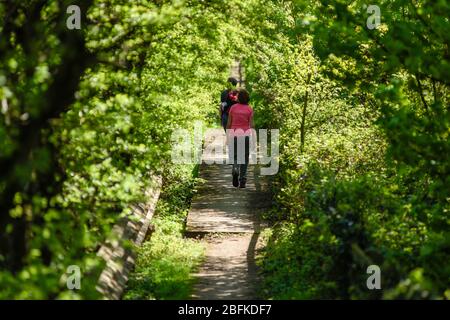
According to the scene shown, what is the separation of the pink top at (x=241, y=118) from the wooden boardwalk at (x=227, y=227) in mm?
1624

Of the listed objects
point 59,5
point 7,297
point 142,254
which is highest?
point 59,5

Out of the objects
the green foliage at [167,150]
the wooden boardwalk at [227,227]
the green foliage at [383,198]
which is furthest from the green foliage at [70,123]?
the green foliage at [383,198]

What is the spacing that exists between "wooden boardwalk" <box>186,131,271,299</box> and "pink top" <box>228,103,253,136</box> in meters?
1.62

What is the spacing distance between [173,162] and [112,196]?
9609 mm

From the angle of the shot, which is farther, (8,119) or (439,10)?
(439,10)

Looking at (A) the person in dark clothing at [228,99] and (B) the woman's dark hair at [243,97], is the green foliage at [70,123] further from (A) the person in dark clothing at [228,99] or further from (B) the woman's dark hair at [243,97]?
(A) the person in dark clothing at [228,99]

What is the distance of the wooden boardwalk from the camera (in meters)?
11.6

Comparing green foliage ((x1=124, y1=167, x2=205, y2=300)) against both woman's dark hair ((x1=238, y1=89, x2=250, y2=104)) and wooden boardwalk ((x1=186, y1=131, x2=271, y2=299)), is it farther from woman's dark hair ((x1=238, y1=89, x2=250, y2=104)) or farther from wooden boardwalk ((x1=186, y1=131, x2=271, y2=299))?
woman's dark hair ((x1=238, y1=89, x2=250, y2=104))

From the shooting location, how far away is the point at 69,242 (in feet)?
30.7

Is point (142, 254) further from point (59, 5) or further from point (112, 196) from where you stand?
point (59, 5)

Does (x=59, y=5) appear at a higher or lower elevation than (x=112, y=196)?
higher

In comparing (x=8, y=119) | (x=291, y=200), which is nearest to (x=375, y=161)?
(x=291, y=200)

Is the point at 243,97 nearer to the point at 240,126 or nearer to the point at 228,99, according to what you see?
the point at 240,126

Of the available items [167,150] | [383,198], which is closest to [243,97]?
[167,150]
